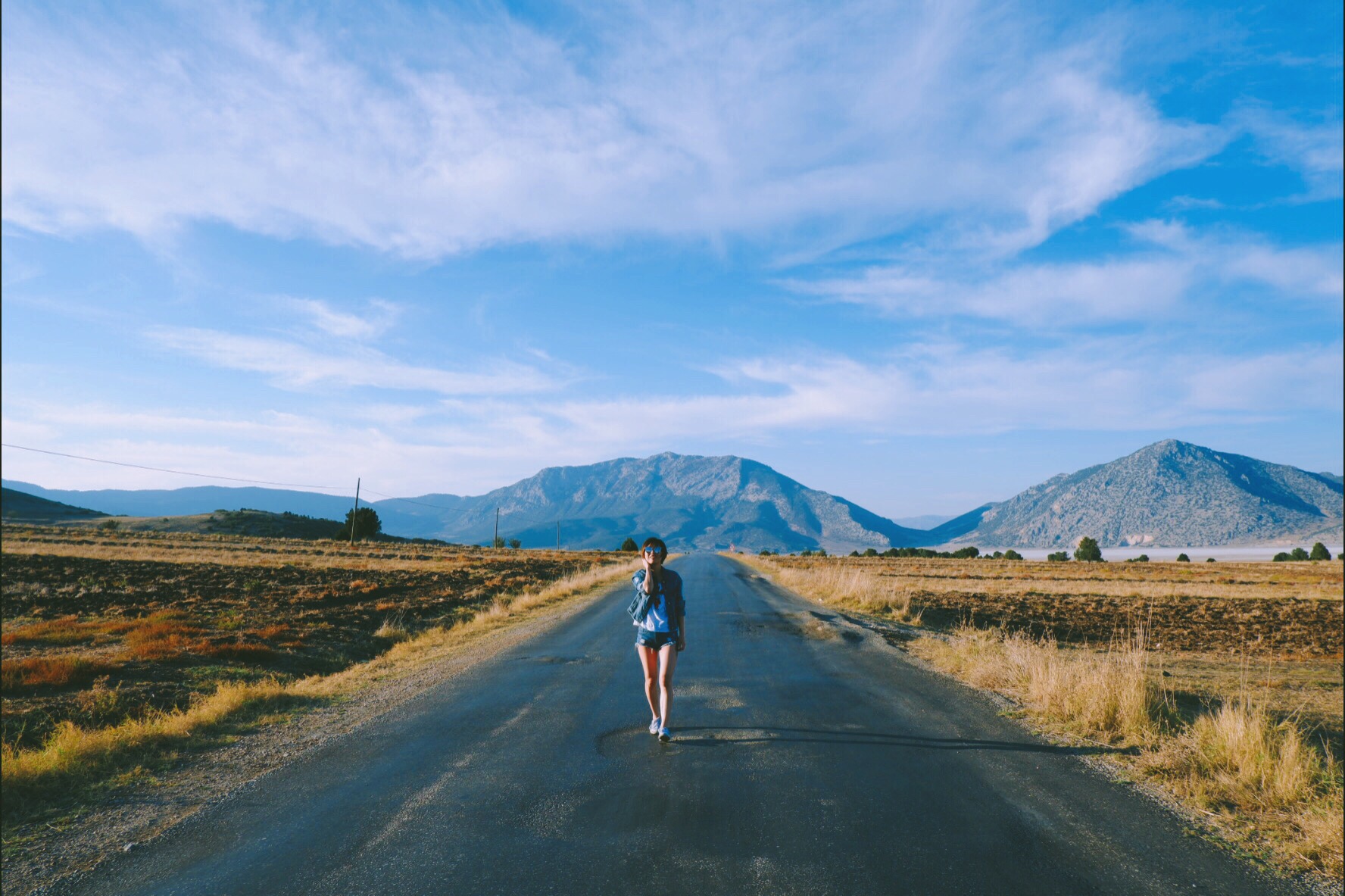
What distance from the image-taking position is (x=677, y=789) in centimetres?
564

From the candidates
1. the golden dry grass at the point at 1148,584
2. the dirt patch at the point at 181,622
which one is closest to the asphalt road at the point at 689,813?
the dirt patch at the point at 181,622

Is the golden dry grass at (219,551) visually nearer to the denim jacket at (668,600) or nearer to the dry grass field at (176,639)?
the dry grass field at (176,639)

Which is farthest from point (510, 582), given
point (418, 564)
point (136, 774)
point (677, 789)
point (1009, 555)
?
point (1009, 555)

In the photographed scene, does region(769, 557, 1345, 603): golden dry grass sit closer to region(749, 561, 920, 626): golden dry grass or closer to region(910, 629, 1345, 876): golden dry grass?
region(749, 561, 920, 626): golden dry grass

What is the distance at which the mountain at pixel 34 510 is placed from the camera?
342 feet

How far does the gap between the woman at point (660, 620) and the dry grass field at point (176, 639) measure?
556cm

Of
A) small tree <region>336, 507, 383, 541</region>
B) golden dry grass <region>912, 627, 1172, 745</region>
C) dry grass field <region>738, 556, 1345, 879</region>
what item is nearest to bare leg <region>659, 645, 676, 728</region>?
dry grass field <region>738, 556, 1345, 879</region>

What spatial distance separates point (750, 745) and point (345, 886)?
13.5ft

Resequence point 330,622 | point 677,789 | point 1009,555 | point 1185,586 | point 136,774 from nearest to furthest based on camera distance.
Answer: point 677,789
point 136,774
point 330,622
point 1185,586
point 1009,555

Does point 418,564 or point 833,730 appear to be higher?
point 833,730

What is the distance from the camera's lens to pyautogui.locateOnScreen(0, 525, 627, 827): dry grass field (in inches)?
294

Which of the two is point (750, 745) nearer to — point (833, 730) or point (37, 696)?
point (833, 730)

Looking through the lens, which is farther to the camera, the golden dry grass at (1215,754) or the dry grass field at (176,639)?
the dry grass field at (176,639)

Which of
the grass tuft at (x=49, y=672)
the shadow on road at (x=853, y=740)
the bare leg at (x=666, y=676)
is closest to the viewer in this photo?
the shadow on road at (x=853, y=740)
